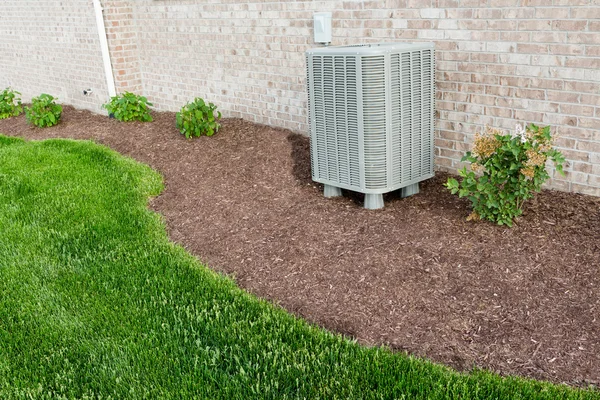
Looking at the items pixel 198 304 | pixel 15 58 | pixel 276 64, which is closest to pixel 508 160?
pixel 198 304

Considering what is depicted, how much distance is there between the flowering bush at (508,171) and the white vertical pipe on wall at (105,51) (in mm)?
6661

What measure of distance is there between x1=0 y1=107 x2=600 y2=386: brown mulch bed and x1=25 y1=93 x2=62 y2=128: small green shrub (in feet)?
13.9

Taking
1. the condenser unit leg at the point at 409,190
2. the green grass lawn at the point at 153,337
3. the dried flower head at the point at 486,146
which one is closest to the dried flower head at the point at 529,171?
the dried flower head at the point at 486,146

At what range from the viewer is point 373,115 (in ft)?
15.6

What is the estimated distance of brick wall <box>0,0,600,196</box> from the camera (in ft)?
14.9

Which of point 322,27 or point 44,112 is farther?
point 44,112

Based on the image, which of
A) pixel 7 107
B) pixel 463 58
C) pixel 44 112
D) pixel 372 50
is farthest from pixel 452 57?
pixel 7 107

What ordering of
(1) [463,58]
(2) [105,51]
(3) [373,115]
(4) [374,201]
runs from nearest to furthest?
(3) [373,115] < (4) [374,201] < (1) [463,58] < (2) [105,51]

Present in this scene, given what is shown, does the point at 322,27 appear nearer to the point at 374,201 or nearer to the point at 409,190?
the point at 409,190

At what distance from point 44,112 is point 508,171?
298 inches

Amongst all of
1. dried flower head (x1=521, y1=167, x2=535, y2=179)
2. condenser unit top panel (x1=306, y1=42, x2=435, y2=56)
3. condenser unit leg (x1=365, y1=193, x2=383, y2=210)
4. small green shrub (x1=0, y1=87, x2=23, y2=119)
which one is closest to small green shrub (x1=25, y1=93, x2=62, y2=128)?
small green shrub (x1=0, y1=87, x2=23, y2=119)

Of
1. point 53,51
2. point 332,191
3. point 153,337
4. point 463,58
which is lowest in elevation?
point 153,337

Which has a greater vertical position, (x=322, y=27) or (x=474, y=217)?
(x=322, y=27)

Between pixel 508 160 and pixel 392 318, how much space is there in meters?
1.49
